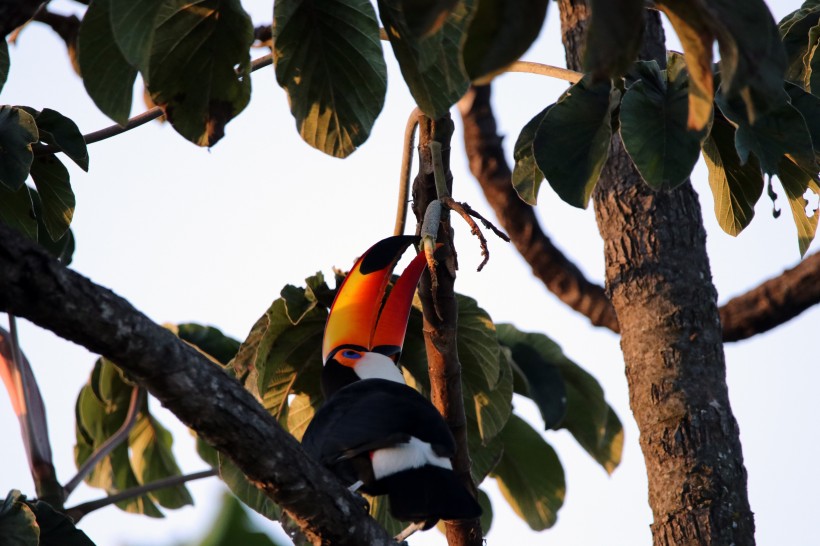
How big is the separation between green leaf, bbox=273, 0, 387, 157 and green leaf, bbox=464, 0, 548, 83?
44.4 inches

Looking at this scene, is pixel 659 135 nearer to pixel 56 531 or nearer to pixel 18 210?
pixel 18 210

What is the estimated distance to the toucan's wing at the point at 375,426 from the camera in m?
2.71

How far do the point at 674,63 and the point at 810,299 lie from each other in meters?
1.92

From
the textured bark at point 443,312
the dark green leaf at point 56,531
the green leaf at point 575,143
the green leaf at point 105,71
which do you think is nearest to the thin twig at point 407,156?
the textured bark at point 443,312

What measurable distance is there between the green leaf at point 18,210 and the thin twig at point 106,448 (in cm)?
104

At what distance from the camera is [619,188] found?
3508mm

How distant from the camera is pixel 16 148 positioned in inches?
95.6

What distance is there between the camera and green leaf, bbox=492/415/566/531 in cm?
423

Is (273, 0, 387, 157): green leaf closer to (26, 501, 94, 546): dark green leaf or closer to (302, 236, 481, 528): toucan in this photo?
(302, 236, 481, 528): toucan

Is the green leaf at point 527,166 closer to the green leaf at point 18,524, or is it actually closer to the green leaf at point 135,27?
the green leaf at point 135,27

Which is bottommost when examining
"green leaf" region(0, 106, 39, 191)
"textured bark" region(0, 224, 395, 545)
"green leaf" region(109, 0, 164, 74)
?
"textured bark" region(0, 224, 395, 545)

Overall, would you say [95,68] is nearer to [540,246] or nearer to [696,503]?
[696,503]

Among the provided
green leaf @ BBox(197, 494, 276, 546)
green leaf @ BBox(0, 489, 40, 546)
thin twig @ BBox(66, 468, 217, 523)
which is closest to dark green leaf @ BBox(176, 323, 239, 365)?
thin twig @ BBox(66, 468, 217, 523)

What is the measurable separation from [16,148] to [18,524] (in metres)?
0.95
